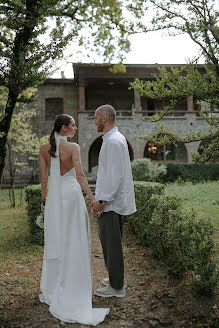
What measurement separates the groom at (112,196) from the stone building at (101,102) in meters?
14.5

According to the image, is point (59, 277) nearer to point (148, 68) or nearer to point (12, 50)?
point (12, 50)

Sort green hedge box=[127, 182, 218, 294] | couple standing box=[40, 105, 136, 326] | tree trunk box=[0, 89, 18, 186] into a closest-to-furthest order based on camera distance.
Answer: green hedge box=[127, 182, 218, 294]
couple standing box=[40, 105, 136, 326]
tree trunk box=[0, 89, 18, 186]

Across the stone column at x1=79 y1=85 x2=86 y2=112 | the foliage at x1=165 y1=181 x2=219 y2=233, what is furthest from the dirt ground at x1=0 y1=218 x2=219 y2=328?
the stone column at x1=79 y1=85 x2=86 y2=112

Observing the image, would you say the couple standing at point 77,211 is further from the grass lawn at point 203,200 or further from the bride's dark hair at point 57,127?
the grass lawn at point 203,200

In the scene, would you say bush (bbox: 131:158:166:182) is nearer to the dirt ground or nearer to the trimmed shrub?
the trimmed shrub

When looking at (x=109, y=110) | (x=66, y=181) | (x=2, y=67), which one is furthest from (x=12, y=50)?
(x=66, y=181)

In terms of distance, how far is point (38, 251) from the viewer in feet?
19.6

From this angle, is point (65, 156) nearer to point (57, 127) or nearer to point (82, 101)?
point (57, 127)

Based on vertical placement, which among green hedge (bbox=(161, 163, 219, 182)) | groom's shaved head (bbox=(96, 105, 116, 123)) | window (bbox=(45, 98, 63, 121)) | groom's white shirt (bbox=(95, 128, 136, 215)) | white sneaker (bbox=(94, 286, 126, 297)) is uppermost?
window (bbox=(45, 98, 63, 121))

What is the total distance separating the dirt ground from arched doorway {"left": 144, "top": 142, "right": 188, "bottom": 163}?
56.6 feet

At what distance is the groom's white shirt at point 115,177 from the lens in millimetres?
3496

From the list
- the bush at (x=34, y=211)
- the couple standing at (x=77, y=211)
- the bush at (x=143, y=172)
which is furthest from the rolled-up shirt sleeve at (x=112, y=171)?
the bush at (x=143, y=172)

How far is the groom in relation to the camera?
3508mm

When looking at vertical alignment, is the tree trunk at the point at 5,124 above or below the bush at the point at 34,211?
above
